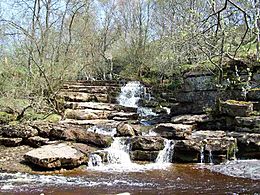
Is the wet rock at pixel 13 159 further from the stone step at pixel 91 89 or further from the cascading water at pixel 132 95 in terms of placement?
the cascading water at pixel 132 95

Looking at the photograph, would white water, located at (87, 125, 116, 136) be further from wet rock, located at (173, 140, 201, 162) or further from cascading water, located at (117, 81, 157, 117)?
cascading water, located at (117, 81, 157, 117)

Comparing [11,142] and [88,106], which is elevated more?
[88,106]

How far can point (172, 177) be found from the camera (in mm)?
9039

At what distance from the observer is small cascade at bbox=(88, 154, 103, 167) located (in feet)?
34.8

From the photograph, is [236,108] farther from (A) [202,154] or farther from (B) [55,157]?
(B) [55,157]

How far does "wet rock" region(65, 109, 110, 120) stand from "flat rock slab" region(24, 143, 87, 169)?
5.86 meters

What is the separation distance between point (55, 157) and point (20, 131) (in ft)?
9.20

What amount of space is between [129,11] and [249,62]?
14876 mm

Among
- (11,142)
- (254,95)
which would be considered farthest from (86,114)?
(254,95)

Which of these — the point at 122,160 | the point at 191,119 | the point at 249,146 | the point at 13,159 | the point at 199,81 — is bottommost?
the point at 122,160

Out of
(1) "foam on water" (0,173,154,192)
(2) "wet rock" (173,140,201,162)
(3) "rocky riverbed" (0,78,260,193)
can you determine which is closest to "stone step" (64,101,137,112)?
(3) "rocky riverbed" (0,78,260,193)

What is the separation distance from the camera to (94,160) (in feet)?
35.1

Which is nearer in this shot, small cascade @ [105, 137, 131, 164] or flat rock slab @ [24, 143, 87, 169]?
flat rock slab @ [24, 143, 87, 169]

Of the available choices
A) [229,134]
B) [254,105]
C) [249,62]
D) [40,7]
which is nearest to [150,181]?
[229,134]
